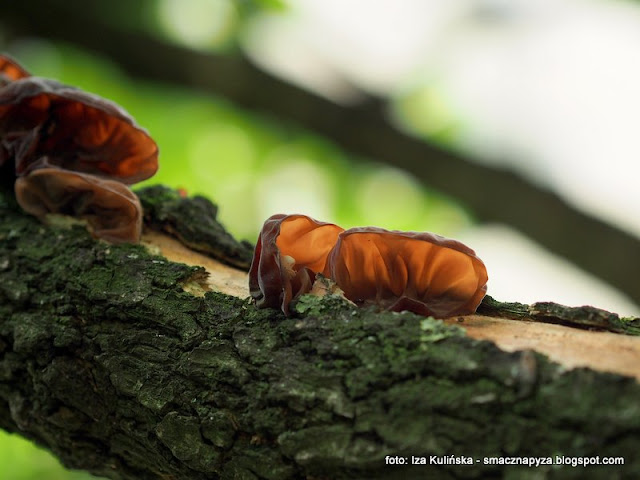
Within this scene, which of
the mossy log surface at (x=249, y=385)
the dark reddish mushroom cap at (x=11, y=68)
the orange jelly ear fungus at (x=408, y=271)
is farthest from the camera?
the dark reddish mushroom cap at (x=11, y=68)

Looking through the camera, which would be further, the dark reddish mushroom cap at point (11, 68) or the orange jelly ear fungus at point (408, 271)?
the dark reddish mushroom cap at point (11, 68)

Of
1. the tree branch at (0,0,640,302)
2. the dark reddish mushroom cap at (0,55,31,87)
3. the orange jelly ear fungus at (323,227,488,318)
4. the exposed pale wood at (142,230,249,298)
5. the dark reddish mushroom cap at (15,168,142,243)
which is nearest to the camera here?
the orange jelly ear fungus at (323,227,488,318)

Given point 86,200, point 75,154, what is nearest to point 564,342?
point 86,200

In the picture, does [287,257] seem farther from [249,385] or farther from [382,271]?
[249,385]

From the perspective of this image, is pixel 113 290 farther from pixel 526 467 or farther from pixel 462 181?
pixel 462 181

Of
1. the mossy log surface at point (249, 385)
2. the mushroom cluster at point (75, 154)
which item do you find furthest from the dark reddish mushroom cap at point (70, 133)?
the mossy log surface at point (249, 385)

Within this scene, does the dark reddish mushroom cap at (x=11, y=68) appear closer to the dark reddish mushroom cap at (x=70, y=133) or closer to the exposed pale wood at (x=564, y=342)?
the dark reddish mushroom cap at (x=70, y=133)

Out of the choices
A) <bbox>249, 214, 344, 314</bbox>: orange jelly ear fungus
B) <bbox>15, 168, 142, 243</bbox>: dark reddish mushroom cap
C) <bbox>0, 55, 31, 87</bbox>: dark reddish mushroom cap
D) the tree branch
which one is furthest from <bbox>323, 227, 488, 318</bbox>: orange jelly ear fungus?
Result: the tree branch

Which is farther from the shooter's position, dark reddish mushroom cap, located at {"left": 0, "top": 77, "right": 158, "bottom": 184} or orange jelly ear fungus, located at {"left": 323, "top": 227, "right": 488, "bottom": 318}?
dark reddish mushroom cap, located at {"left": 0, "top": 77, "right": 158, "bottom": 184}

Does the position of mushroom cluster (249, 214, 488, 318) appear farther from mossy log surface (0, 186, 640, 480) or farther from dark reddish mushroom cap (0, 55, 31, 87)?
dark reddish mushroom cap (0, 55, 31, 87)
